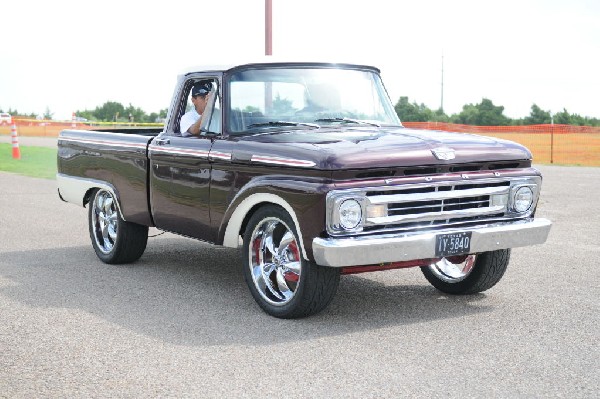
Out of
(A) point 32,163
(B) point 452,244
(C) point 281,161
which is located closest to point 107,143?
(C) point 281,161

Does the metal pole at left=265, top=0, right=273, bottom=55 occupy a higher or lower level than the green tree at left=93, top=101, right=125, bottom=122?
higher

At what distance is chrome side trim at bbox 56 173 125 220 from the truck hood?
2538 millimetres

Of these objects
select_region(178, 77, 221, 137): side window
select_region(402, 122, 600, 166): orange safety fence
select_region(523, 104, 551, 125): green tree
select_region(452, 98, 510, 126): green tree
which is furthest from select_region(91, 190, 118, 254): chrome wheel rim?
select_region(523, 104, 551, 125): green tree

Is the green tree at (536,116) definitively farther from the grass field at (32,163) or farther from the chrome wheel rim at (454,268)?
the chrome wheel rim at (454,268)

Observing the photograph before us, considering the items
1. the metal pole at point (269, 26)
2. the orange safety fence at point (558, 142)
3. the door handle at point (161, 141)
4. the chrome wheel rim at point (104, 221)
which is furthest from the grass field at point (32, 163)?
the door handle at point (161, 141)

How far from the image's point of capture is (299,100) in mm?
7477

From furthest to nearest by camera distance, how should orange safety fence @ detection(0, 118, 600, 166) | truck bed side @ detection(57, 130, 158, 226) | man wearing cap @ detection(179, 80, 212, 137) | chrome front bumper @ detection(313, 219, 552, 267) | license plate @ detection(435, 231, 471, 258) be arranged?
A: orange safety fence @ detection(0, 118, 600, 166)
truck bed side @ detection(57, 130, 158, 226)
man wearing cap @ detection(179, 80, 212, 137)
license plate @ detection(435, 231, 471, 258)
chrome front bumper @ detection(313, 219, 552, 267)

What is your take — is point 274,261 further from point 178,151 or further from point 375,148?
point 178,151

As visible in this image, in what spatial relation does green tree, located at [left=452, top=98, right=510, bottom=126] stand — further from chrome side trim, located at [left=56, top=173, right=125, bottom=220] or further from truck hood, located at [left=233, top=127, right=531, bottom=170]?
truck hood, located at [left=233, top=127, right=531, bottom=170]

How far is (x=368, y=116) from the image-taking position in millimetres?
7770

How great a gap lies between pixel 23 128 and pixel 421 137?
53.7 meters

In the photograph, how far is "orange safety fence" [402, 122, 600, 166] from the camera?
94.0 feet

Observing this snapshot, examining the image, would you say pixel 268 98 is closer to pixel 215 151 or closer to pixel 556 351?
pixel 215 151

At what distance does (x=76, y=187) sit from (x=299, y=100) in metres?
3.27
